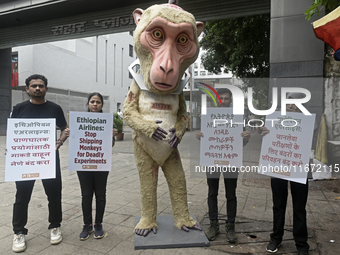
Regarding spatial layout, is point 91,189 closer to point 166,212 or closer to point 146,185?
point 146,185

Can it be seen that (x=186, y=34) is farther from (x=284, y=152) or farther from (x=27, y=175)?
(x=27, y=175)

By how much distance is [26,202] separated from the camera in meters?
2.98

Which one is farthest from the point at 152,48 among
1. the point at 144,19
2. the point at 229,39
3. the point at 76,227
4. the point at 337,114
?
the point at 229,39

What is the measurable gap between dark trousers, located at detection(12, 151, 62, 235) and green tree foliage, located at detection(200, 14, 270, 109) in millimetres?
7171

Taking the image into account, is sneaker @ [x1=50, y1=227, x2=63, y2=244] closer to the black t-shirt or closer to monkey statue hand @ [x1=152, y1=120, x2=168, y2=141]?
the black t-shirt

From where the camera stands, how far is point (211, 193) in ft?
10.6

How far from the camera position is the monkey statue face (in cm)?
283

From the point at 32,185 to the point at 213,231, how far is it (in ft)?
7.22

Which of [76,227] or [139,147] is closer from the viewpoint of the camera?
[139,147]

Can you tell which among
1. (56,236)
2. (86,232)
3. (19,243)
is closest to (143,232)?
(86,232)

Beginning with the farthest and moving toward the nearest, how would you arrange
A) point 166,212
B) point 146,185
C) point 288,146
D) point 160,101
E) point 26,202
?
1. point 166,212
2. point 146,185
3. point 160,101
4. point 26,202
5. point 288,146

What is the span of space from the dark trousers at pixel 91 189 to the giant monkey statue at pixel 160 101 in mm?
490

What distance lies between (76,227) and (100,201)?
1.98ft

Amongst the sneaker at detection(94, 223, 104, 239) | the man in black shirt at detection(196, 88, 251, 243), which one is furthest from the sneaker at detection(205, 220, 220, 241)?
the sneaker at detection(94, 223, 104, 239)
